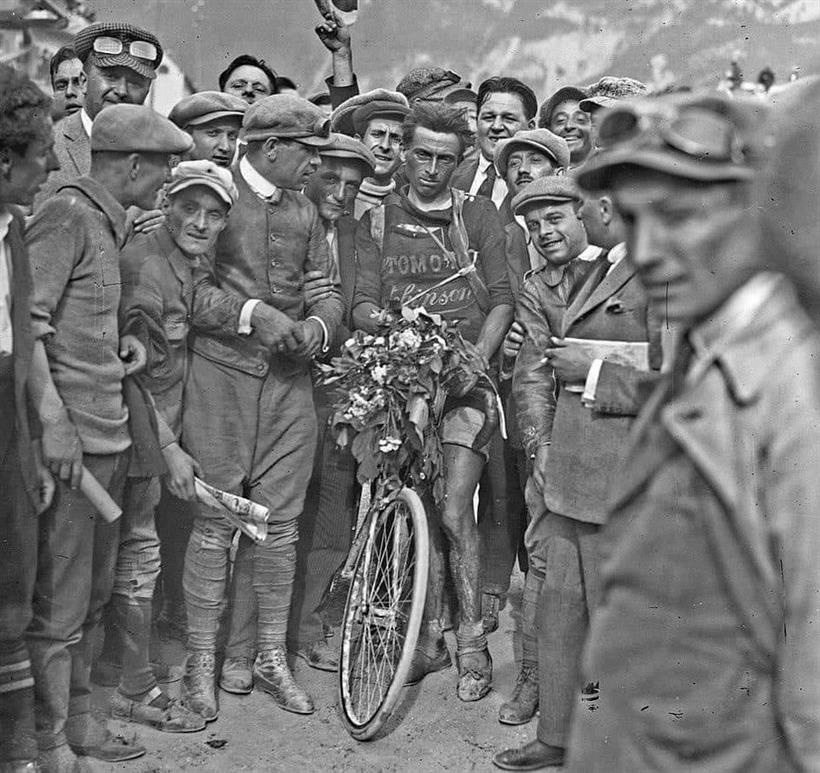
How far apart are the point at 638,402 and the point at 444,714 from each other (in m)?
1.78

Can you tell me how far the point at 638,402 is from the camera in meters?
4.33

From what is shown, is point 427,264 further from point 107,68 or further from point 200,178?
point 107,68

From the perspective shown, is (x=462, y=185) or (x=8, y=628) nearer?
(x=8, y=628)

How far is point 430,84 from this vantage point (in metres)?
6.92

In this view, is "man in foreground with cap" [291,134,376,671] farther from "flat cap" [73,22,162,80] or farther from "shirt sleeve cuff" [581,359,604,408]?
"shirt sleeve cuff" [581,359,604,408]

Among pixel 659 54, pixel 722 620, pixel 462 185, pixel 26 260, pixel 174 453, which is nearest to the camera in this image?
pixel 722 620

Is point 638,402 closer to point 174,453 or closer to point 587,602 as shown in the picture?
point 587,602

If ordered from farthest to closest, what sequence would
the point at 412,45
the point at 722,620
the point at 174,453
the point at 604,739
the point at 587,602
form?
1. the point at 412,45
2. the point at 174,453
3. the point at 587,602
4. the point at 604,739
5. the point at 722,620

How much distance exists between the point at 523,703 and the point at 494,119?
3133 mm

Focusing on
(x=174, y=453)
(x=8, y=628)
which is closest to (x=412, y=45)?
(x=174, y=453)

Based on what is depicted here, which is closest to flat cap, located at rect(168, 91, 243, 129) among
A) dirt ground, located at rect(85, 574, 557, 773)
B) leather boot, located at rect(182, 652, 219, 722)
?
leather boot, located at rect(182, 652, 219, 722)

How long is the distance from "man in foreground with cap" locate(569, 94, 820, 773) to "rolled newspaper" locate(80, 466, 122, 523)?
2571 mm

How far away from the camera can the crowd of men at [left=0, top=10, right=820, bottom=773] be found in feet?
7.51

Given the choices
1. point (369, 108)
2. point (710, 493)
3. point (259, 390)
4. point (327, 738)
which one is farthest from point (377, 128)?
point (710, 493)
